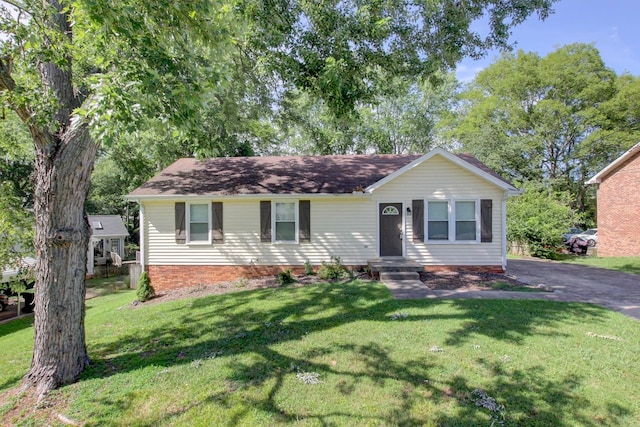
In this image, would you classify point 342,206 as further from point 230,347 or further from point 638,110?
point 638,110

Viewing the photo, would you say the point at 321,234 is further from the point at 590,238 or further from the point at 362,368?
the point at 590,238

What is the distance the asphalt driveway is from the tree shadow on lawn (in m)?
0.85

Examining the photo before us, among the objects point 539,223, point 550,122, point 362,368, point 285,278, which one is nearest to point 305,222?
point 285,278

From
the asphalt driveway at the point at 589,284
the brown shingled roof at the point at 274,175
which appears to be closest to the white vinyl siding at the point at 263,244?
the brown shingled roof at the point at 274,175

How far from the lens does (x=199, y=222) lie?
11.1 meters

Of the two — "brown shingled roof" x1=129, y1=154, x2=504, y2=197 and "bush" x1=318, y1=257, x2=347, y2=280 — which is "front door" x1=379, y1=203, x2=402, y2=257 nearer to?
"brown shingled roof" x1=129, y1=154, x2=504, y2=197

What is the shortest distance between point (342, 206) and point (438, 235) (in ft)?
11.0

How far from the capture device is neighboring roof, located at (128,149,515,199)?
35.3 feet

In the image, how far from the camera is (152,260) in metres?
10.9

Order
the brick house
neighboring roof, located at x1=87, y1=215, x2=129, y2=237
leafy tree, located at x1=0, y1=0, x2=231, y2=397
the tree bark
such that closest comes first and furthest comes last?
leafy tree, located at x1=0, y1=0, x2=231, y2=397 → the tree bark → the brick house → neighboring roof, located at x1=87, y1=215, x2=129, y2=237

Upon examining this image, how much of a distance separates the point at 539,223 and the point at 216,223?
617 inches

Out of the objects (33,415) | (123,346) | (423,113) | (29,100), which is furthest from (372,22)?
(423,113)

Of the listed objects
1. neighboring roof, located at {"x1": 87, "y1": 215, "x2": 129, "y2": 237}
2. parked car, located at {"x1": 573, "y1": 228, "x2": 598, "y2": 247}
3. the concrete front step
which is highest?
neighboring roof, located at {"x1": 87, "y1": 215, "x2": 129, "y2": 237}

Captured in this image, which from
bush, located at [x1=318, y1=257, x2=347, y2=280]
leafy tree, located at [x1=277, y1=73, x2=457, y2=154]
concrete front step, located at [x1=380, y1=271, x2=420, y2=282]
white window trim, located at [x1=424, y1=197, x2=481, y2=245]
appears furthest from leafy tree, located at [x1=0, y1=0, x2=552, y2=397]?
leafy tree, located at [x1=277, y1=73, x2=457, y2=154]
